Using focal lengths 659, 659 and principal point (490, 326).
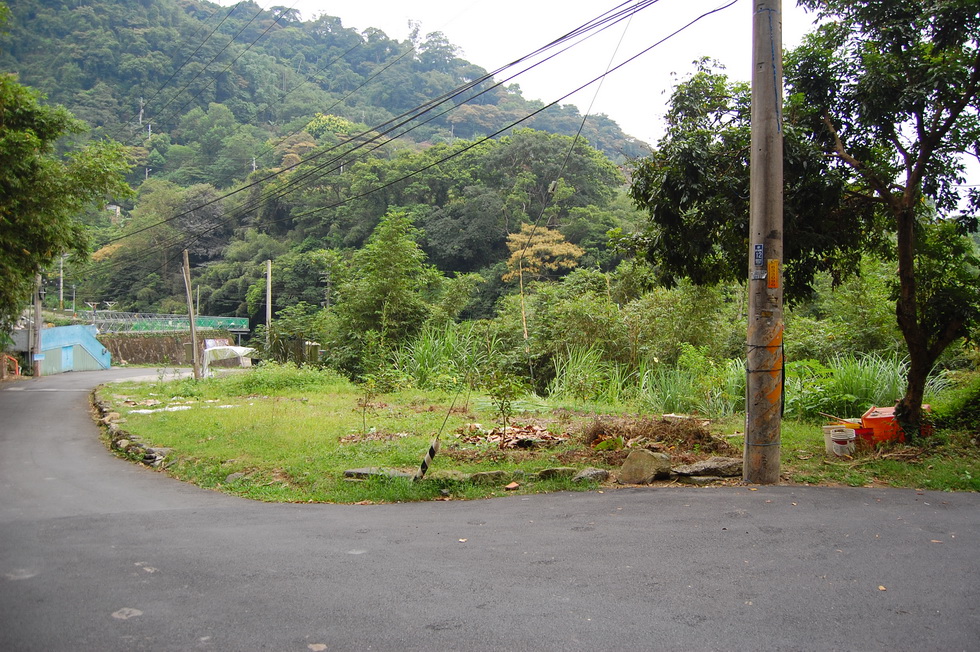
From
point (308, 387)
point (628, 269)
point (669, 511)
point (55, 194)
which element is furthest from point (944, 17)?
point (55, 194)

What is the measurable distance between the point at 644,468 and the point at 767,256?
2.64m

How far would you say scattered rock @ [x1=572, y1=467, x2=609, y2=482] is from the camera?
729cm

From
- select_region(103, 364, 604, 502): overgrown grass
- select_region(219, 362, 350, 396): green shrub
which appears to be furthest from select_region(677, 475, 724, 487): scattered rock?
select_region(219, 362, 350, 396): green shrub

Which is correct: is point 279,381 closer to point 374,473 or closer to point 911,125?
point 374,473

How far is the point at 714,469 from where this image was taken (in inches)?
285

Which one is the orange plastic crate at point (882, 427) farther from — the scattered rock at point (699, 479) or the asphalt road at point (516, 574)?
the scattered rock at point (699, 479)

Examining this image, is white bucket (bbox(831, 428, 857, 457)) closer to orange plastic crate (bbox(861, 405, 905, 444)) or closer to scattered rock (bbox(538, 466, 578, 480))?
orange plastic crate (bbox(861, 405, 905, 444))

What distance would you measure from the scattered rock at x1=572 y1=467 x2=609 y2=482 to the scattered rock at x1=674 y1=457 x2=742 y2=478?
78cm

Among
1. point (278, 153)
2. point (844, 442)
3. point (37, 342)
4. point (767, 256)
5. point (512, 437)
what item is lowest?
point (512, 437)

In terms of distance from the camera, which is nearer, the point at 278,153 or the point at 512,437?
the point at 512,437

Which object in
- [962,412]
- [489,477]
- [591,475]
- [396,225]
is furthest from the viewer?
[396,225]

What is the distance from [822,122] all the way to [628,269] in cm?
1132

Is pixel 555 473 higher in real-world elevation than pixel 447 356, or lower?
lower

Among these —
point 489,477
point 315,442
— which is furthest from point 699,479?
point 315,442
